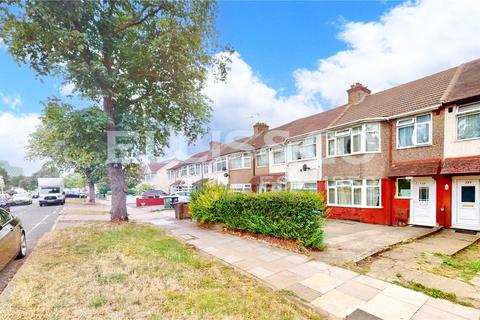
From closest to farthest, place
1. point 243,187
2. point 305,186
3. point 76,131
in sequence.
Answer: point 76,131, point 305,186, point 243,187

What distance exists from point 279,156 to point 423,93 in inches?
374

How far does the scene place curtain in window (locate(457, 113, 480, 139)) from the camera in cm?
901

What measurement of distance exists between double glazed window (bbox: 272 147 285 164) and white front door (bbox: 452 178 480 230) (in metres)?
10.1

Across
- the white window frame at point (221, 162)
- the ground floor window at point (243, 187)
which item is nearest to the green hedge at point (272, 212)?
the ground floor window at point (243, 187)

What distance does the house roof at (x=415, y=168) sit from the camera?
9.73 meters

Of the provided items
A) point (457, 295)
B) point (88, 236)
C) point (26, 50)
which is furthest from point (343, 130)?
point (26, 50)

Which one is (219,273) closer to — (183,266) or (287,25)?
(183,266)

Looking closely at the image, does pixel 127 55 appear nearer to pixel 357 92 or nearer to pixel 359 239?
pixel 359 239

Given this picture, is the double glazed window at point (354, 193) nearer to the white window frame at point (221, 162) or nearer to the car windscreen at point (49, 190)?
the white window frame at point (221, 162)

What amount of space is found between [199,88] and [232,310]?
11.2 m

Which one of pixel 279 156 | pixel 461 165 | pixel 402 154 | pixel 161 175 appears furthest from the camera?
pixel 161 175

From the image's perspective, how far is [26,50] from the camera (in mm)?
9750

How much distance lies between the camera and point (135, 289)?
13.8 feet

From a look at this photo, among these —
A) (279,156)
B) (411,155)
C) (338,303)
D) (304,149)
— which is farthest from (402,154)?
(338,303)
